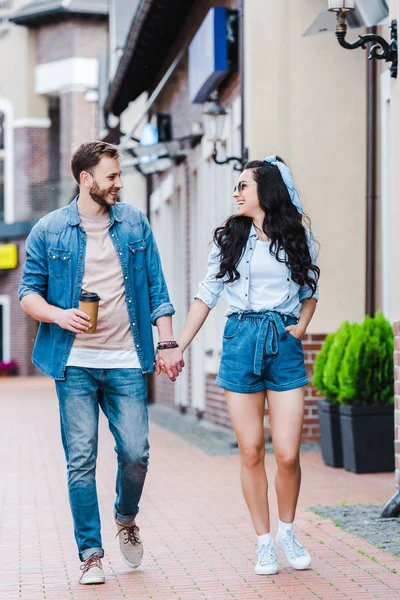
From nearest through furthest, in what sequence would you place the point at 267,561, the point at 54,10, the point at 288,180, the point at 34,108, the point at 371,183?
the point at 267,561, the point at 288,180, the point at 371,183, the point at 54,10, the point at 34,108

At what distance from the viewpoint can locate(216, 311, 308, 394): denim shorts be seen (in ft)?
18.5

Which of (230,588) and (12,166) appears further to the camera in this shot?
(12,166)

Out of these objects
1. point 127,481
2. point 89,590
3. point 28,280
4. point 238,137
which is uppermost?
point 238,137

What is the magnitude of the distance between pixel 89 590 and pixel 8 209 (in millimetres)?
32968

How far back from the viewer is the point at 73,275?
556cm

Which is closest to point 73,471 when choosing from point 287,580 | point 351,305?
point 287,580

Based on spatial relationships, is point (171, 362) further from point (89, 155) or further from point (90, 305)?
point (89, 155)

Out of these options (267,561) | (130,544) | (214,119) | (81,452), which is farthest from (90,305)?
(214,119)

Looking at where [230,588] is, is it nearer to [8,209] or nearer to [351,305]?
[351,305]

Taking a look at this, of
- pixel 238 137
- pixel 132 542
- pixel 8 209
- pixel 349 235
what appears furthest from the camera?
pixel 8 209

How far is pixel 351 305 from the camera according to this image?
38.0ft

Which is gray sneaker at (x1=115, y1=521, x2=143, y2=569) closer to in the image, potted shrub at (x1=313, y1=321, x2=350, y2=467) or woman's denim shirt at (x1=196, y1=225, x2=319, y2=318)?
woman's denim shirt at (x1=196, y1=225, x2=319, y2=318)

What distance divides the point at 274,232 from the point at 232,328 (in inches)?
19.2

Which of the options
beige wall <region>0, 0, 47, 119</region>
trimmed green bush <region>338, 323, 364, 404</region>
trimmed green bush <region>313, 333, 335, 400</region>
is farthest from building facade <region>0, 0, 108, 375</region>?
trimmed green bush <region>338, 323, 364, 404</region>
